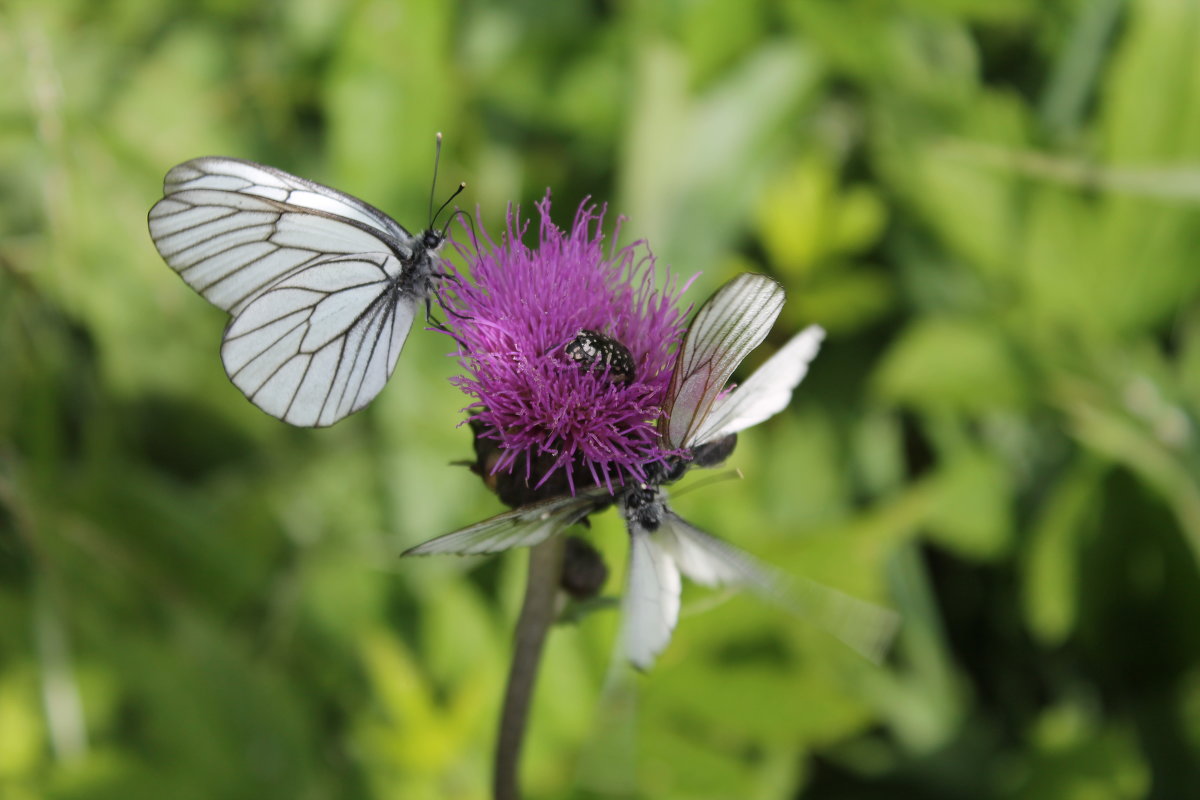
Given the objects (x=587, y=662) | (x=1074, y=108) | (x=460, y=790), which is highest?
(x=1074, y=108)

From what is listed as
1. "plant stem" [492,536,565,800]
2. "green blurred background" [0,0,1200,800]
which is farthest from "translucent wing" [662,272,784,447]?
"green blurred background" [0,0,1200,800]

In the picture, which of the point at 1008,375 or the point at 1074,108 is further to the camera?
the point at 1074,108

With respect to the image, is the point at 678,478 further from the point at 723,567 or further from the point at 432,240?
the point at 432,240

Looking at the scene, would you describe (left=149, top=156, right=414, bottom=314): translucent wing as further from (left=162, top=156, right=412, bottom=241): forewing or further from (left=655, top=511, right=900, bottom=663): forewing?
(left=655, top=511, right=900, bottom=663): forewing

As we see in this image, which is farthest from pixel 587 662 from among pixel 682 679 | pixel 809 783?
pixel 809 783

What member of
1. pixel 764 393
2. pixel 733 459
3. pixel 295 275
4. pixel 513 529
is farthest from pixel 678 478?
pixel 733 459

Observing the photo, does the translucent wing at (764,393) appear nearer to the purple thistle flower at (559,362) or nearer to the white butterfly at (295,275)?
the purple thistle flower at (559,362)

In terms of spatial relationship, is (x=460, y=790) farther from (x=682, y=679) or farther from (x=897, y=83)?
(x=897, y=83)
